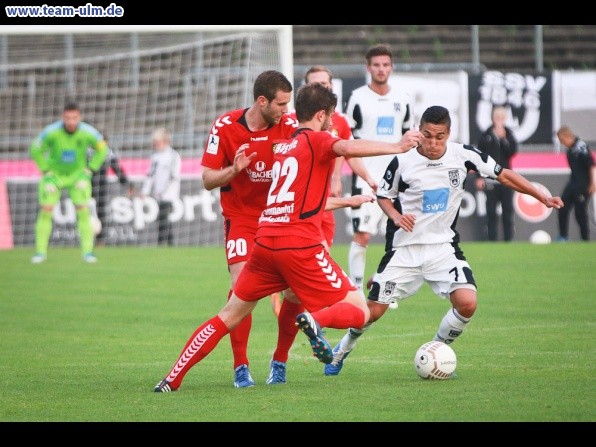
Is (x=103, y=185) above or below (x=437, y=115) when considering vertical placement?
below

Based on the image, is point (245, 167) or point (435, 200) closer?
point (245, 167)

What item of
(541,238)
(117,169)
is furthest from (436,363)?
(117,169)

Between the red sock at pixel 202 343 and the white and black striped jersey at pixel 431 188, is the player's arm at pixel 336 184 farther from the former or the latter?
the red sock at pixel 202 343

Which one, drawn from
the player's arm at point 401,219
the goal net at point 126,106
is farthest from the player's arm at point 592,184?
the player's arm at point 401,219

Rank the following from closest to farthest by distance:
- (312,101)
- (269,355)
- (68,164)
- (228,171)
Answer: (312,101) → (228,171) → (269,355) → (68,164)

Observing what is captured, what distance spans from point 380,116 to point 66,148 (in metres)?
7.56

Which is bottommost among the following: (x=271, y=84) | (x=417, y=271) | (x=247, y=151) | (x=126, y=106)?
(x=417, y=271)

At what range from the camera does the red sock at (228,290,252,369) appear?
25.8 ft

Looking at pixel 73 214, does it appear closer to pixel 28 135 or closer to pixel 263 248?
pixel 28 135

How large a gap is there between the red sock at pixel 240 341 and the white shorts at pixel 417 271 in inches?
37.2

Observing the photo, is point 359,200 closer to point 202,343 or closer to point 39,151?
point 202,343

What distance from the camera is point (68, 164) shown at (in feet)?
60.5

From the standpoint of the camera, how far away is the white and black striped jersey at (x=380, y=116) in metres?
12.3

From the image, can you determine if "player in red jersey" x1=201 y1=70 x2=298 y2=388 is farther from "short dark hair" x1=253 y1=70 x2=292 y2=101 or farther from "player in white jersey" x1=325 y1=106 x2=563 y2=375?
"player in white jersey" x1=325 y1=106 x2=563 y2=375
